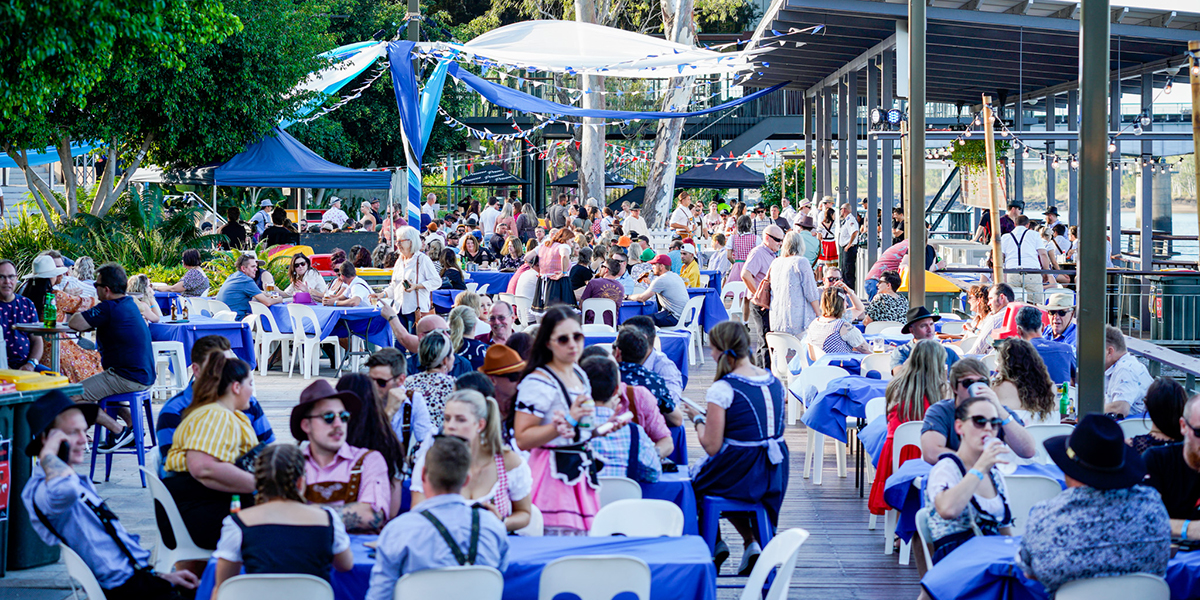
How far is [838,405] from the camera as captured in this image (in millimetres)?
7297

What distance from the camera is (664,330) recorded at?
10641 mm

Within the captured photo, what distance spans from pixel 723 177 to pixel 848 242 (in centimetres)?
1175

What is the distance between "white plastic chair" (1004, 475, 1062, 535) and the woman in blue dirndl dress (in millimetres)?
1042

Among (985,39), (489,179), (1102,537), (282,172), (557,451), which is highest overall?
(985,39)

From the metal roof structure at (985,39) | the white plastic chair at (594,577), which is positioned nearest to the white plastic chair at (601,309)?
the metal roof structure at (985,39)

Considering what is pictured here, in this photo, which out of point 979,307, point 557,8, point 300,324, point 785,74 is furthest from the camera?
point 557,8

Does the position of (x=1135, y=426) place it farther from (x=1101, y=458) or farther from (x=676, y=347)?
(x=676, y=347)

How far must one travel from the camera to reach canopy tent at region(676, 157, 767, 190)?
30172 millimetres

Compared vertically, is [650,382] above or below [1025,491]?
above

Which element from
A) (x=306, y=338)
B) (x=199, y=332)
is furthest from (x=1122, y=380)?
(x=306, y=338)

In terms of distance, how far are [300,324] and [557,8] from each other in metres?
23.2

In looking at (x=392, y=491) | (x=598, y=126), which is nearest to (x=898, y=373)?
(x=392, y=491)

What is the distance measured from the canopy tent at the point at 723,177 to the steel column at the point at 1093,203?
24273mm

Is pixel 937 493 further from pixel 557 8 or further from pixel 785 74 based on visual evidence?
pixel 557 8
